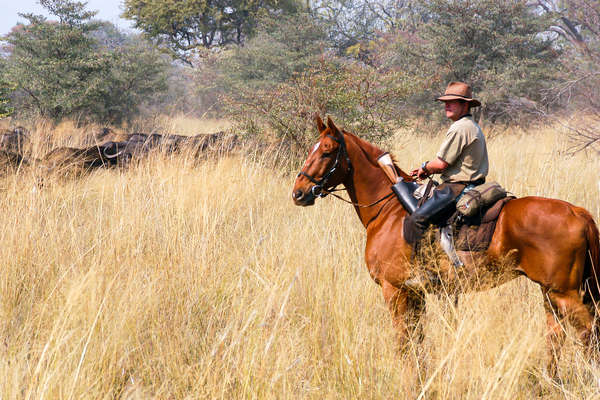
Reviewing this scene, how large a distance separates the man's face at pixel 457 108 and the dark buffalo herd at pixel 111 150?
184 inches

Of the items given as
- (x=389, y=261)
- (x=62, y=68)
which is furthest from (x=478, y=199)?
(x=62, y=68)

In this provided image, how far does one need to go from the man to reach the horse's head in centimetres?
64

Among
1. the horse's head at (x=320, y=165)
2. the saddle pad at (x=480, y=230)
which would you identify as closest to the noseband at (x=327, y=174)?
the horse's head at (x=320, y=165)

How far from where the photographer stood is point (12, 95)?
21750 mm

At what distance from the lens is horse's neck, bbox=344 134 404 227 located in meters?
3.50

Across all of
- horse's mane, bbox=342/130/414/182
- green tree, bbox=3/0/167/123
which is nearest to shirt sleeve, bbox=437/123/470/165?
horse's mane, bbox=342/130/414/182

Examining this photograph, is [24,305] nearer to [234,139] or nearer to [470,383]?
[470,383]

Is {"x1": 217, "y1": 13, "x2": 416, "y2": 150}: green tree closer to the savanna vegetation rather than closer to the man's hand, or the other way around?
the savanna vegetation

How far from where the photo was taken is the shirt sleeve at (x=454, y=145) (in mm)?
3201

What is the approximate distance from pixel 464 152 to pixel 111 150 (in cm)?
838

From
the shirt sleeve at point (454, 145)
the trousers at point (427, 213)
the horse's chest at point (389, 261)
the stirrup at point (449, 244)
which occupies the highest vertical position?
the shirt sleeve at point (454, 145)

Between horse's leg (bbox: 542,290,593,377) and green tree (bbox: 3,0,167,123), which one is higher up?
green tree (bbox: 3,0,167,123)

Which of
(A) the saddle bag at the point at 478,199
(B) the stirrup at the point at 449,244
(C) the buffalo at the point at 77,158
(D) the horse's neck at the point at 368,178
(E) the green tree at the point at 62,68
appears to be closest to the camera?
(A) the saddle bag at the point at 478,199

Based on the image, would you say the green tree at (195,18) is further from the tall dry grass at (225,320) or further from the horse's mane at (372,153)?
the horse's mane at (372,153)
